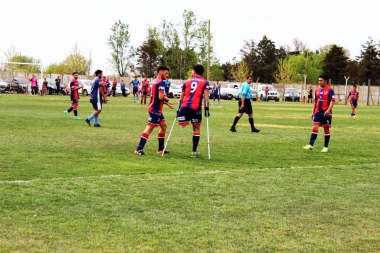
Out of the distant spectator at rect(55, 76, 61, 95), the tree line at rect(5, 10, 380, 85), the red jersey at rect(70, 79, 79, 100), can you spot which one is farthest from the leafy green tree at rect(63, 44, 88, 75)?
the red jersey at rect(70, 79, 79, 100)

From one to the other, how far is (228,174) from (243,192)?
1.70 m

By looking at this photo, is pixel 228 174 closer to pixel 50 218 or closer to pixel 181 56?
pixel 50 218

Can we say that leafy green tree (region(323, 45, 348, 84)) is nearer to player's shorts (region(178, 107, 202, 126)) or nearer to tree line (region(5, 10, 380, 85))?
tree line (region(5, 10, 380, 85))

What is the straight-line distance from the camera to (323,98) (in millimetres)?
15203

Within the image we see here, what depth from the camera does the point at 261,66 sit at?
124375 millimetres

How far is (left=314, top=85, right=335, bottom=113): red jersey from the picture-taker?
15172 mm

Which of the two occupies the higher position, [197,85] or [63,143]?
[197,85]

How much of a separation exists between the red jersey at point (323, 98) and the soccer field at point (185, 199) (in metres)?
1.04

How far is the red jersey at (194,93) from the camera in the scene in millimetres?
13203

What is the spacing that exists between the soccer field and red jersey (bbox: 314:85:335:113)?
40.9 inches

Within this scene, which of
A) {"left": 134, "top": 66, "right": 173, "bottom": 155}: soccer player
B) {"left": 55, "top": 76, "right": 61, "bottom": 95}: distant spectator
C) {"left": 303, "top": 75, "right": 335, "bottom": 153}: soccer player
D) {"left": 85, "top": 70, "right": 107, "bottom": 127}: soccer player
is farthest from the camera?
{"left": 55, "top": 76, "right": 61, "bottom": 95}: distant spectator

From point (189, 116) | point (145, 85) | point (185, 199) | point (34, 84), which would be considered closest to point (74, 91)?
point (189, 116)

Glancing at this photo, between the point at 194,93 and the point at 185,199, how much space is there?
520cm

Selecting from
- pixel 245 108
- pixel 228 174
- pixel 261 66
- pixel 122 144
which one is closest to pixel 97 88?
pixel 245 108
